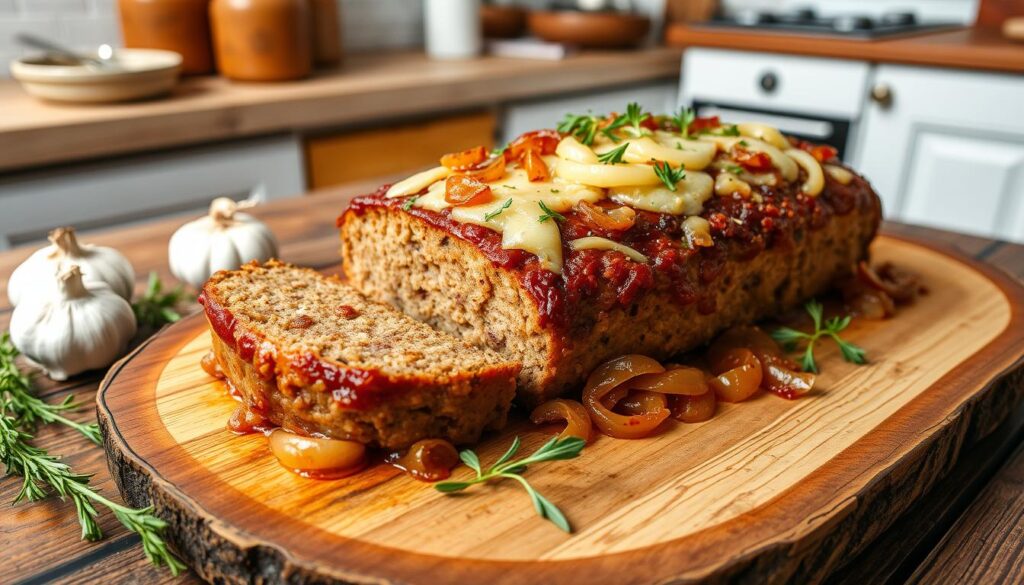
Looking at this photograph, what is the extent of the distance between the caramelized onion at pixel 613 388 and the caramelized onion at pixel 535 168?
62cm

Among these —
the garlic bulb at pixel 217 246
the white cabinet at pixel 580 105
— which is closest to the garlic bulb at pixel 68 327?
the garlic bulb at pixel 217 246

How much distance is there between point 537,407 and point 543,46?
5.39 meters

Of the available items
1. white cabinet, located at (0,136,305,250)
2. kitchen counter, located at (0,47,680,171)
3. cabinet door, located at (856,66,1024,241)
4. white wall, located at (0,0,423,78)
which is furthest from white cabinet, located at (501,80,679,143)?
white wall, located at (0,0,423,78)

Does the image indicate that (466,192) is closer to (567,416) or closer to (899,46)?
(567,416)

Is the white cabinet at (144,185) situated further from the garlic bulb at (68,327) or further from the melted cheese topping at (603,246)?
the melted cheese topping at (603,246)

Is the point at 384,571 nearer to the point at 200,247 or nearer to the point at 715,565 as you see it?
the point at 715,565

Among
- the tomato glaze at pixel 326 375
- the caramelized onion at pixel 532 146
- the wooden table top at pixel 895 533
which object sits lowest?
the wooden table top at pixel 895 533

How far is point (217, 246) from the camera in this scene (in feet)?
9.98

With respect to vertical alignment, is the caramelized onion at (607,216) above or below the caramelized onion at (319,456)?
above

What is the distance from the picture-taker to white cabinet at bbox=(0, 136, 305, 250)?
4.35 metres

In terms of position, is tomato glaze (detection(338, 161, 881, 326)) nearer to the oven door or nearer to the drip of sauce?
the drip of sauce

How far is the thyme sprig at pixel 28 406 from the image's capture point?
88.3 inches

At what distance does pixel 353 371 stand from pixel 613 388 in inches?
31.2

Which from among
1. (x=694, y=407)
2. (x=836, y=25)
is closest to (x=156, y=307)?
(x=694, y=407)
